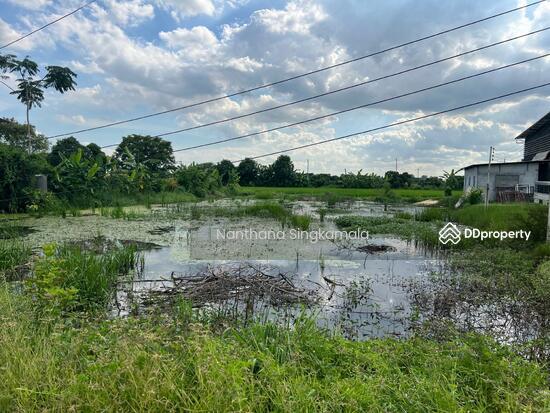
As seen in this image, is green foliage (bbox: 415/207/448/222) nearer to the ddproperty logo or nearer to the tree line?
the ddproperty logo

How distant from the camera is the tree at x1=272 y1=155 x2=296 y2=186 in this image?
39406 mm

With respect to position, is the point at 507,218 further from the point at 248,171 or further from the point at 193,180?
the point at 248,171

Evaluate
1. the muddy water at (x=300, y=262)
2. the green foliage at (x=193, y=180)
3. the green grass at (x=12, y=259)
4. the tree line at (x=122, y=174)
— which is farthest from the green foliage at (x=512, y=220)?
the green foliage at (x=193, y=180)

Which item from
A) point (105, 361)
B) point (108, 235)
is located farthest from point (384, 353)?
point (108, 235)

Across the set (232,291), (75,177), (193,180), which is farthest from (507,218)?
(193,180)

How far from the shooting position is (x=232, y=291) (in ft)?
16.1

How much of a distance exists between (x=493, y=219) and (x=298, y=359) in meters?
8.79

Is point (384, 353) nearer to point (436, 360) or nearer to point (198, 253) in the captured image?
point (436, 360)

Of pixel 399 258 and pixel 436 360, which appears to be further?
pixel 399 258

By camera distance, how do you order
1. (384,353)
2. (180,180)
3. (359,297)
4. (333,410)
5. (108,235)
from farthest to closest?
1. (180,180)
2. (108,235)
3. (359,297)
4. (384,353)
5. (333,410)

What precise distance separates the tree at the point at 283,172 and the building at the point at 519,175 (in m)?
20.7

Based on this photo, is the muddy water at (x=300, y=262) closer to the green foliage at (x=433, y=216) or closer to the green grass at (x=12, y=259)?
the green grass at (x=12, y=259)

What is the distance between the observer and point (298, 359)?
2.48 m

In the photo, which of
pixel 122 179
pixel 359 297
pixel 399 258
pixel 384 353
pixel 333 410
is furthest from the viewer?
pixel 122 179
